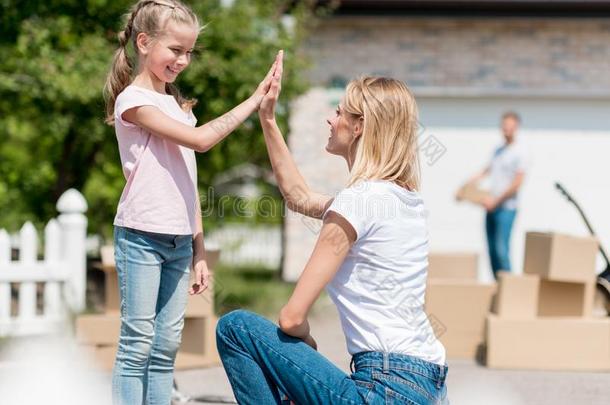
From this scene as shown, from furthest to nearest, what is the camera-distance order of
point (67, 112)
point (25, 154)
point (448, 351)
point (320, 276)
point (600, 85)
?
point (25, 154) < point (600, 85) < point (67, 112) < point (448, 351) < point (320, 276)

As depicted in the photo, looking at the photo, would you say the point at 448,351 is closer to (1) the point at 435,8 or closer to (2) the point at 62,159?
(2) the point at 62,159

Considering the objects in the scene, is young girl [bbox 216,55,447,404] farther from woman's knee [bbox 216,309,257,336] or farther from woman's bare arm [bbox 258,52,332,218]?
woman's bare arm [bbox 258,52,332,218]

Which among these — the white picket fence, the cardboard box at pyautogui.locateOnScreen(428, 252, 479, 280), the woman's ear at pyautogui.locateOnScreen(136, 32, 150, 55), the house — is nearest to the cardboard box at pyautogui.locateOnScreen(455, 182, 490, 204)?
the house

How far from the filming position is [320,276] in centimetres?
291

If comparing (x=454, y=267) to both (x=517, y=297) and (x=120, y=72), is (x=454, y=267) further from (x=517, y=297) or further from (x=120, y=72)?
(x=120, y=72)

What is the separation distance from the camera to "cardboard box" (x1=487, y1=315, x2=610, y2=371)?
19.3 ft

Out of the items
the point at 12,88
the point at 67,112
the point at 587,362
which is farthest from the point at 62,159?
the point at 587,362

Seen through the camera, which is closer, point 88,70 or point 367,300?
point 367,300

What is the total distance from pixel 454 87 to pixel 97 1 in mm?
4437

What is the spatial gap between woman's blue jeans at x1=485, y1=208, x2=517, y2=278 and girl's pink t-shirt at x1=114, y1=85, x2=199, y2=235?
5477mm

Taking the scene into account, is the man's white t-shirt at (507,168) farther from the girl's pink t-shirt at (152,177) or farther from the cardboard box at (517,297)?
the girl's pink t-shirt at (152,177)

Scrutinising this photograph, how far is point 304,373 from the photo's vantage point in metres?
2.95

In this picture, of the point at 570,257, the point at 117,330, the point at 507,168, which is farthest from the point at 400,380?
the point at 507,168

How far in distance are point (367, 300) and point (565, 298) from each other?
3463 millimetres
